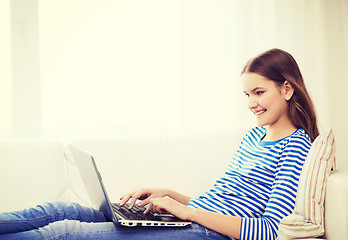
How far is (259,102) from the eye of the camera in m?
1.41

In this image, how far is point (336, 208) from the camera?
113 cm

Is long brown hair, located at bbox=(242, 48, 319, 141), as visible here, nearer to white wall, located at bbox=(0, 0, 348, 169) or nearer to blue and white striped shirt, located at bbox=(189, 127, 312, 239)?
blue and white striped shirt, located at bbox=(189, 127, 312, 239)

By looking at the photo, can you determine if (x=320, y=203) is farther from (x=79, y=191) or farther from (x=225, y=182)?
(x=79, y=191)

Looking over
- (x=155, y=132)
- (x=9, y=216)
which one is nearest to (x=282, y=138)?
(x=9, y=216)

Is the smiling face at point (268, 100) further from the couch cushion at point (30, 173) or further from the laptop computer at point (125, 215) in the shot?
the couch cushion at point (30, 173)

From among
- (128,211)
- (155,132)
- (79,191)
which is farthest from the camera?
(155,132)

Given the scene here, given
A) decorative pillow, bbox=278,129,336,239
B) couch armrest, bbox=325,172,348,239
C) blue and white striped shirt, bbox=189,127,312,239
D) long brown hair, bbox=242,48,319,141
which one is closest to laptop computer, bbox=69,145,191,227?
blue and white striped shirt, bbox=189,127,312,239

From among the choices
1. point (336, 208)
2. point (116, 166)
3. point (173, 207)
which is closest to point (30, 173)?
point (116, 166)

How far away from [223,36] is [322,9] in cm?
64

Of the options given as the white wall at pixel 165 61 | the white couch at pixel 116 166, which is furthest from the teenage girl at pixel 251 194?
the white wall at pixel 165 61

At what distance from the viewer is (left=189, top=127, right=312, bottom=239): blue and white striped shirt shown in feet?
3.80

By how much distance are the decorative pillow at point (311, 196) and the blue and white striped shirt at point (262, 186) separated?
3 centimetres

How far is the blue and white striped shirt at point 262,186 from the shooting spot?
116 centimetres

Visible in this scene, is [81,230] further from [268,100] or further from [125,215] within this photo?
[268,100]
